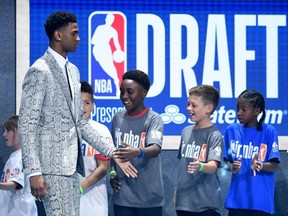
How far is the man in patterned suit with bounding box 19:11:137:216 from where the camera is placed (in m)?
3.46

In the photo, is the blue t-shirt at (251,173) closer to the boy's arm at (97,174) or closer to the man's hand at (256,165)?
the man's hand at (256,165)

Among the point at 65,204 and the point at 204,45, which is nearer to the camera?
the point at 65,204

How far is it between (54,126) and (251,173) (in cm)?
189

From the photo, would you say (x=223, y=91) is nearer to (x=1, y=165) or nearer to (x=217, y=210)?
(x=217, y=210)

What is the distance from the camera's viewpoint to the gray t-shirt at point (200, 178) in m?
4.84

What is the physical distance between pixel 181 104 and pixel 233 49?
61cm

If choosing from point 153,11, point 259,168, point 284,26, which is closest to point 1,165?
point 153,11

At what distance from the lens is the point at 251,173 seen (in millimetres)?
5016

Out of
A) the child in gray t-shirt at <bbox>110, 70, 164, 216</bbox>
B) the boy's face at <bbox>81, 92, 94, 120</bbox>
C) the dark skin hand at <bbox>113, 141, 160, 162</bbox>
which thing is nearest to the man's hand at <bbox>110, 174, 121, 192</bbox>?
the child in gray t-shirt at <bbox>110, 70, 164, 216</bbox>

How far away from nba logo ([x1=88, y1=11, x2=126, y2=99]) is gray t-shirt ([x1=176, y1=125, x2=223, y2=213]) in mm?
1082

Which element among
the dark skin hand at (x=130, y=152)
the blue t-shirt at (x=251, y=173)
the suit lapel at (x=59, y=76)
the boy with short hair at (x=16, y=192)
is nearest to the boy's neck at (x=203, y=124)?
the blue t-shirt at (x=251, y=173)

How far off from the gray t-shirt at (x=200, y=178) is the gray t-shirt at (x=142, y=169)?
16 centimetres

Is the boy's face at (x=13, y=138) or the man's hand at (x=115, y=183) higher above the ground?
the boy's face at (x=13, y=138)

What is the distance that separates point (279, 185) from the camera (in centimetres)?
592
